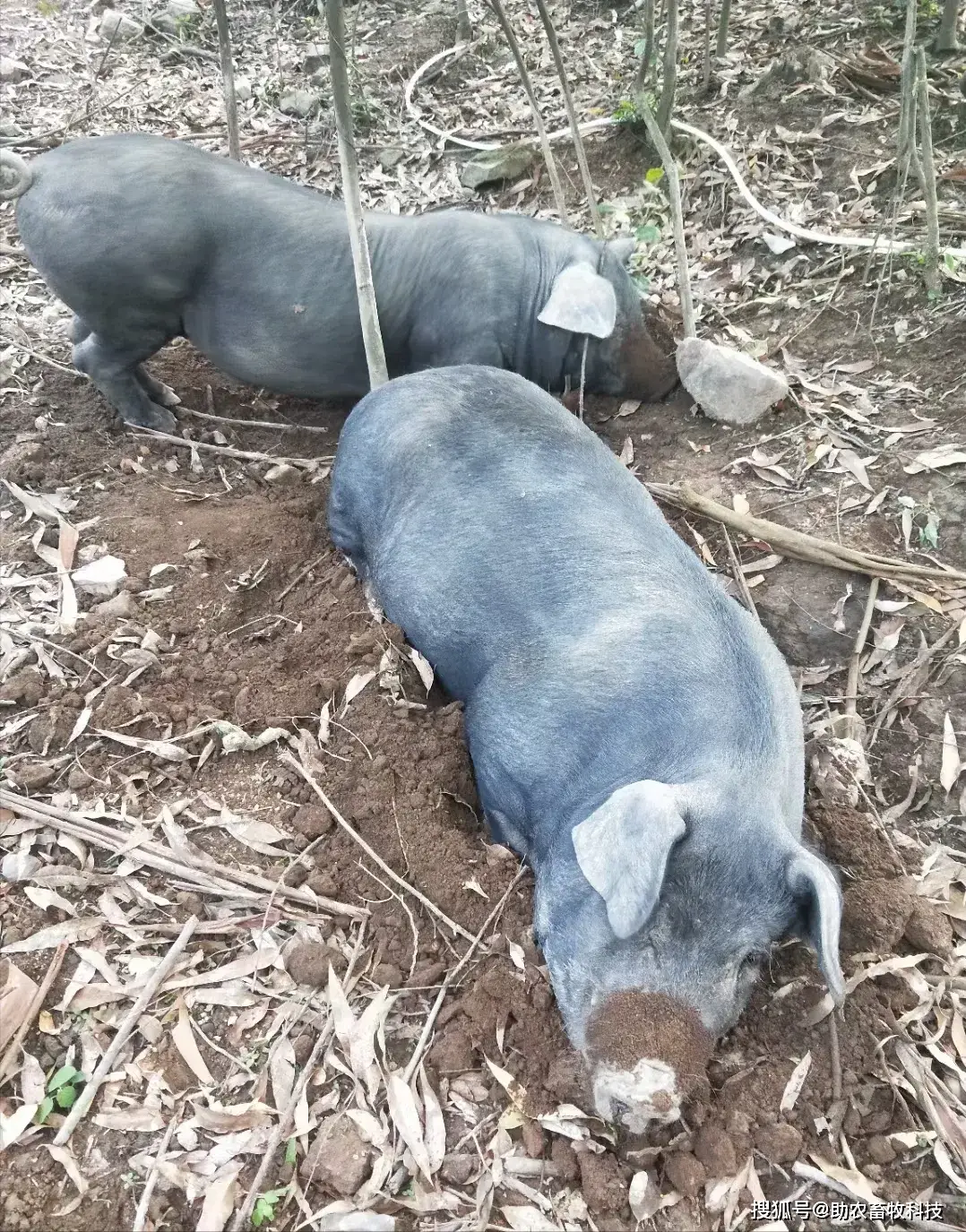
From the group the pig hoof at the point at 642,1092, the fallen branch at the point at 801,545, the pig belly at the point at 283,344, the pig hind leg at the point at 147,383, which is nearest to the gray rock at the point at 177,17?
the pig hind leg at the point at 147,383

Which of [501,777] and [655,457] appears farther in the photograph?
[655,457]

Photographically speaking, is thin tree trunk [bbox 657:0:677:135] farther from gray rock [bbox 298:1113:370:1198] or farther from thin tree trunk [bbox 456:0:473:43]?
gray rock [bbox 298:1113:370:1198]

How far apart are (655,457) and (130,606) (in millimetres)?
2539

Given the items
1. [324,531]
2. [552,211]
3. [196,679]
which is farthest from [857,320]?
[196,679]

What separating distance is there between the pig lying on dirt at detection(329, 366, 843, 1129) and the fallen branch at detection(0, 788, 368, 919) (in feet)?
2.06

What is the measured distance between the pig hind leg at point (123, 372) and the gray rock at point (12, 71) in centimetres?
398

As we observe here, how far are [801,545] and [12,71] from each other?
7.20 metres

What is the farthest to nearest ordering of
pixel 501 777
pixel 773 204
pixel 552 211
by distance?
pixel 552 211
pixel 773 204
pixel 501 777

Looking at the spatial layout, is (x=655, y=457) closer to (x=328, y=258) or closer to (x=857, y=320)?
(x=857, y=320)

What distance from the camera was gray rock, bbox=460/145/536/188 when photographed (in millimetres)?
6508

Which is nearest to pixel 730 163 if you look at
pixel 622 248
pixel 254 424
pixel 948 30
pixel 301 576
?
pixel 622 248

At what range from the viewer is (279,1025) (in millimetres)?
2469

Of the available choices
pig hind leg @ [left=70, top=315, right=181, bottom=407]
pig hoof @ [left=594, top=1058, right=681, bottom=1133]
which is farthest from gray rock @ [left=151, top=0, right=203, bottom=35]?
pig hoof @ [left=594, top=1058, right=681, bottom=1133]

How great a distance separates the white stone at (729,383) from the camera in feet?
14.9
